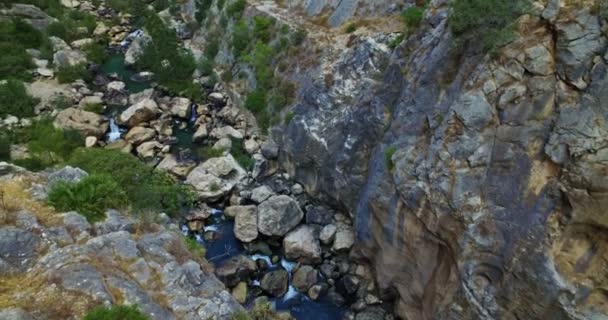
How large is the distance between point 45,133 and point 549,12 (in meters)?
32.1

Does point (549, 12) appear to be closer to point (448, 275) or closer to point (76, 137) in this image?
point (448, 275)

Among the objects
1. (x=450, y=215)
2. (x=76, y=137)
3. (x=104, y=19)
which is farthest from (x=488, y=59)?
(x=104, y=19)

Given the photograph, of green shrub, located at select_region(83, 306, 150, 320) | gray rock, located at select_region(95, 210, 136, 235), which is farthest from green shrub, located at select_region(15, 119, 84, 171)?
green shrub, located at select_region(83, 306, 150, 320)

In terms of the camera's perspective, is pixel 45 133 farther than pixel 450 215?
Yes

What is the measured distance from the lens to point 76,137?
31.7 metres

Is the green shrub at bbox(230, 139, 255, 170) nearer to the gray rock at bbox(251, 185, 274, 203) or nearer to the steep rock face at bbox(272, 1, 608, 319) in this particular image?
the gray rock at bbox(251, 185, 274, 203)

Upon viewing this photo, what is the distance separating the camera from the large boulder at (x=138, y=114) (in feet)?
117

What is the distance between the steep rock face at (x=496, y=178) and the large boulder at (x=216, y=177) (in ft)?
32.9

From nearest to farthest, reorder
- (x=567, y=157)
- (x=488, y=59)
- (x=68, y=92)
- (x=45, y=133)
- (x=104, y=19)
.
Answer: (x=567, y=157) → (x=488, y=59) → (x=45, y=133) → (x=68, y=92) → (x=104, y=19)

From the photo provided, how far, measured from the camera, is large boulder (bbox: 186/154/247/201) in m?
29.0

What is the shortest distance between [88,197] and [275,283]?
38.5 feet

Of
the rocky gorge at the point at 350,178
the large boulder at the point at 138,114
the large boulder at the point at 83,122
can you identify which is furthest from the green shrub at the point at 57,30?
the large boulder at the point at 138,114

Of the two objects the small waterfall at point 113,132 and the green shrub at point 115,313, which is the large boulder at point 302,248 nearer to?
the green shrub at point 115,313

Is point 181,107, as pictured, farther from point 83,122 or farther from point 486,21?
point 486,21
